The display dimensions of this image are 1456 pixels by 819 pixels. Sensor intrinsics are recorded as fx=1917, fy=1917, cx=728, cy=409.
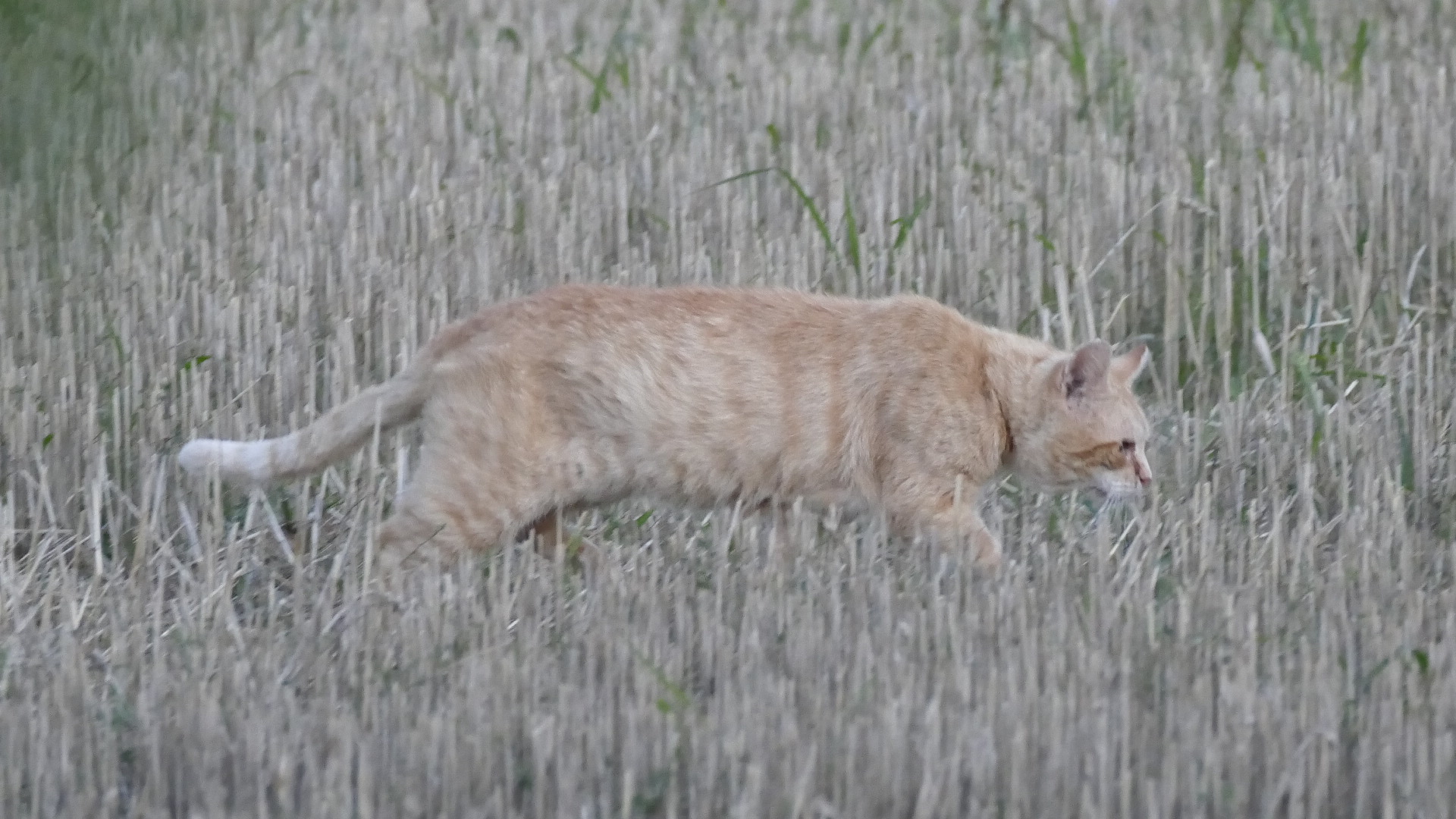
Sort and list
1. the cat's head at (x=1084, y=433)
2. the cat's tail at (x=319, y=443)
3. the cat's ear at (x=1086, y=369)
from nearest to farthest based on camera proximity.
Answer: the cat's tail at (x=319, y=443), the cat's ear at (x=1086, y=369), the cat's head at (x=1084, y=433)

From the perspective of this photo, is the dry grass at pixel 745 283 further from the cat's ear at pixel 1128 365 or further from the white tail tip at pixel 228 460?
the cat's ear at pixel 1128 365

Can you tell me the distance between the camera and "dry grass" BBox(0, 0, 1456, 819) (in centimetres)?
347

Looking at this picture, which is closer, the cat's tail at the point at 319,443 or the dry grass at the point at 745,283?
the dry grass at the point at 745,283

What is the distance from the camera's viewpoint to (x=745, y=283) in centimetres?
648

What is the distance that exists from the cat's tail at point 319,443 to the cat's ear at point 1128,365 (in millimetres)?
1841

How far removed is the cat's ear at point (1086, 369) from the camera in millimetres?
4918

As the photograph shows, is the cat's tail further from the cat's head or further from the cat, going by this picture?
the cat's head

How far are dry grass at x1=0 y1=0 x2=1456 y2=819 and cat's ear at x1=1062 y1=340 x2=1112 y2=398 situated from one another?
35 centimetres

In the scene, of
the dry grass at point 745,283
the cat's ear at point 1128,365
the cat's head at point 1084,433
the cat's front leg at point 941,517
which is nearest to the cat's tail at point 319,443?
the dry grass at point 745,283

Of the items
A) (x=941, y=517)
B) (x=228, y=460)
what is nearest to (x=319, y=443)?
(x=228, y=460)

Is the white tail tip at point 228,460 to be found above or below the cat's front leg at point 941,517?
above

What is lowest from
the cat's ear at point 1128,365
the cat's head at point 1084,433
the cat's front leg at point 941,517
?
the cat's front leg at point 941,517

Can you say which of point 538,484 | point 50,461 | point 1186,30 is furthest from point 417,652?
point 1186,30

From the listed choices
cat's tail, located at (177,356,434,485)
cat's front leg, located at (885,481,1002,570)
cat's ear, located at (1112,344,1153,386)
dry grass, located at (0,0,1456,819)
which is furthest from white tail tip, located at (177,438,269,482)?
cat's ear, located at (1112,344,1153,386)
